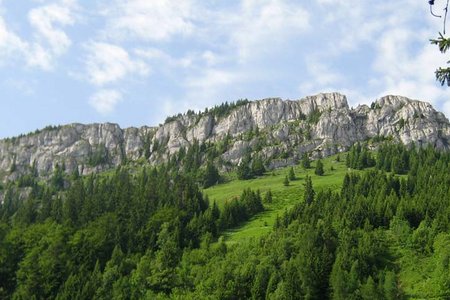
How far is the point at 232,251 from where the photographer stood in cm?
13000

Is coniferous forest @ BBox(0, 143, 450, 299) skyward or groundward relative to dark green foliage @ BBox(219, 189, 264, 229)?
groundward

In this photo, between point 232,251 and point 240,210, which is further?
point 240,210

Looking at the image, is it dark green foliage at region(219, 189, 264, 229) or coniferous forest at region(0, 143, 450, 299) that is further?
dark green foliage at region(219, 189, 264, 229)

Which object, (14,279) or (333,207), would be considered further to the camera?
(333,207)

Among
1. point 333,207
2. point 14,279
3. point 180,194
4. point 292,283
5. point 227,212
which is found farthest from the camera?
point 180,194

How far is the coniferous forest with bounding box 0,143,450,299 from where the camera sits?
108519 mm

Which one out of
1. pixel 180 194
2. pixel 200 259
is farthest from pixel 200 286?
pixel 180 194

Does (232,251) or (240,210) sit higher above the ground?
(240,210)

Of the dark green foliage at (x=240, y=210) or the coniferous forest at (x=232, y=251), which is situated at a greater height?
the dark green foliage at (x=240, y=210)

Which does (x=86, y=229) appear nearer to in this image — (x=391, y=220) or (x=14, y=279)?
(x=14, y=279)

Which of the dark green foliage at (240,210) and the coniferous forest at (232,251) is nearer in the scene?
the coniferous forest at (232,251)

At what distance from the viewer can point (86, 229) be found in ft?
488

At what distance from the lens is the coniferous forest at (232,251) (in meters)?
109

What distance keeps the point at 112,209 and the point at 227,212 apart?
4030cm
